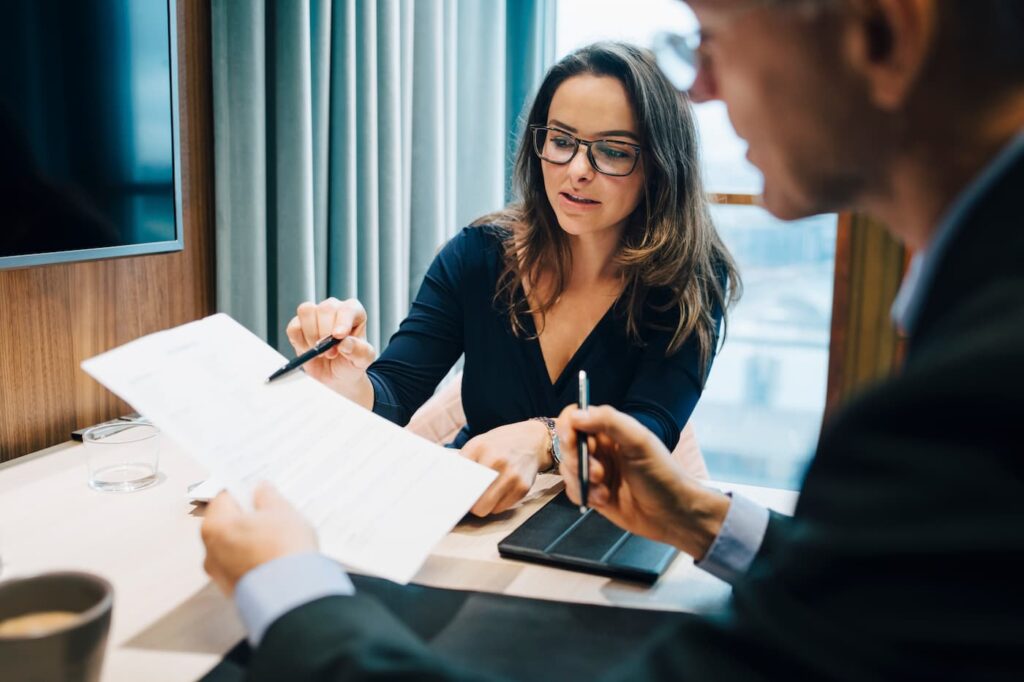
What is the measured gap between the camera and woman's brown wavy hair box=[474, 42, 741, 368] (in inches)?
59.4

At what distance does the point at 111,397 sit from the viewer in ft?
5.11

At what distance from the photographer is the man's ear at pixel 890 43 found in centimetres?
44

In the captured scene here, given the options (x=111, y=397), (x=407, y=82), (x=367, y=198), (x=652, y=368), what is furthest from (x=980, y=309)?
(x=407, y=82)

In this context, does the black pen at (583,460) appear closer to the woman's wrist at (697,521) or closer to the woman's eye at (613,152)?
the woman's wrist at (697,521)

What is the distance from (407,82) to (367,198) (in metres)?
0.38

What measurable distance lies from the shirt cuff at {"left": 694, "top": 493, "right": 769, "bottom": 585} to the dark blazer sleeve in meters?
0.40

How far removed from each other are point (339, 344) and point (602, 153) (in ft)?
1.93

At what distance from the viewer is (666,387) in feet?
4.65

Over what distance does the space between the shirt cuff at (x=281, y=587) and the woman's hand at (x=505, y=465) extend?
383 mm

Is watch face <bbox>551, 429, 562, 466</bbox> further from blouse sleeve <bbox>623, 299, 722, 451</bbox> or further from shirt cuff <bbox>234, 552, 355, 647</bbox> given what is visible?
shirt cuff <bbox>234, 552, 355, 647</bbox>

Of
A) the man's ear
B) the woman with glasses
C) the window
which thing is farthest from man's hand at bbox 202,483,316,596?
the window

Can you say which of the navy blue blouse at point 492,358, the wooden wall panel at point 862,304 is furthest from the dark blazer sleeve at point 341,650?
the wooden wall panel at point 862,304

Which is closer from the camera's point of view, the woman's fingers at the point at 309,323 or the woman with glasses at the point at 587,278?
the woman's fingers at the point at 309,323

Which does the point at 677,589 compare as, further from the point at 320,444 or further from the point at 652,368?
the point at 652,368
